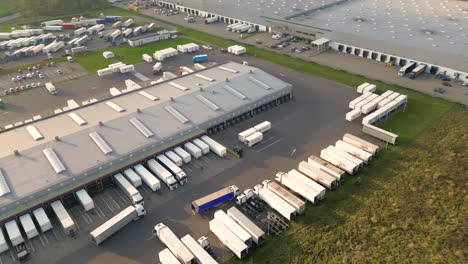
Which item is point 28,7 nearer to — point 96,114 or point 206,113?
point 96,114

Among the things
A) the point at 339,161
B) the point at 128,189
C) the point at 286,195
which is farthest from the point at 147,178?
the point at 339,161

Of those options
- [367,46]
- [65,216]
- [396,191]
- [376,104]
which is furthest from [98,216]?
[367,46]

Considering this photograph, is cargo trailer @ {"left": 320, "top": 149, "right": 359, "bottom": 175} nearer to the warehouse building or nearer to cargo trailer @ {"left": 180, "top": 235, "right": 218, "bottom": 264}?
the warehouse building

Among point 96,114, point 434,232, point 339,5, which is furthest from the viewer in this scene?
point 339,5

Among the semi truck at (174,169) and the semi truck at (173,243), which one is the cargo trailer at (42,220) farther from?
the semi truck at (174,169)

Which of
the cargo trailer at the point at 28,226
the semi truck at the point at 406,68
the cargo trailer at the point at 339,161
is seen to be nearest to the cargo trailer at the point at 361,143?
the cargo trailer at the point at 339,161

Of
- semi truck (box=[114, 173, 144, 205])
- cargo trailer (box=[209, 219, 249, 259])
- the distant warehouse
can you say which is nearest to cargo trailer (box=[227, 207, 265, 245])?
cargo trailer (box=[209, 219, 249, 259])
